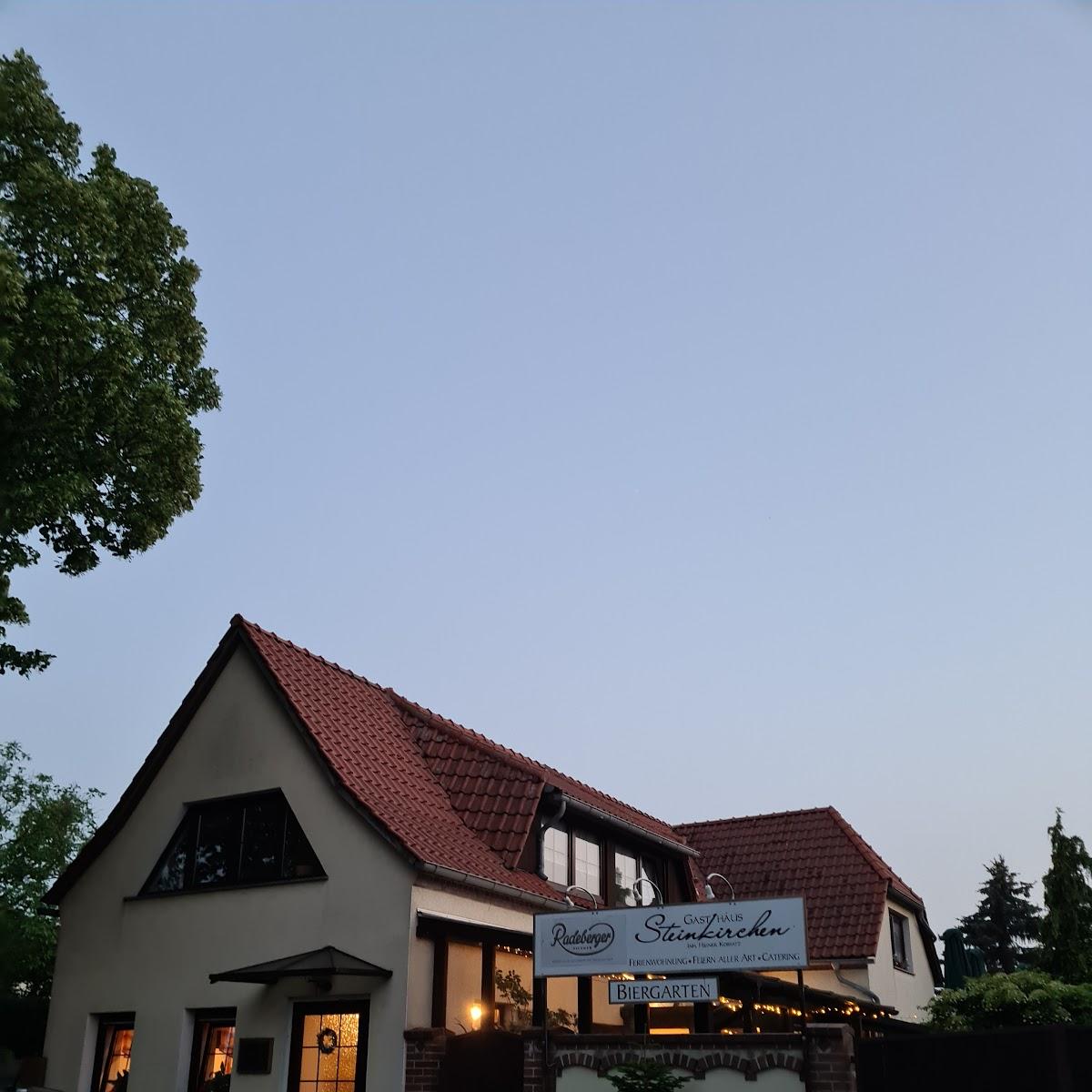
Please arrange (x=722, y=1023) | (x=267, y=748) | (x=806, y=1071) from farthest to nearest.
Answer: (x=722, y=1023)
(x=267, y=748)
(x=806, y=1071)

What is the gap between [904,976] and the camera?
83.7 feet

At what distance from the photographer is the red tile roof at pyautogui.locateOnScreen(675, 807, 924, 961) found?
2338cm

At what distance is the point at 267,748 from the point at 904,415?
40.3 ft

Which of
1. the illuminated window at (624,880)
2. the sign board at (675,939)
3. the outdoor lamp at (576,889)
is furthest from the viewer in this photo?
the illuminated window at (624,880)

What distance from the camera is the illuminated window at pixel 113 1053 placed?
1686cm

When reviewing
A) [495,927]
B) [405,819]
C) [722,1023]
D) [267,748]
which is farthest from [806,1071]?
[267,748]

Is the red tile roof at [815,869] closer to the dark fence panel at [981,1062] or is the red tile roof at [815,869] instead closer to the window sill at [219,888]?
the window sill at [219,888]

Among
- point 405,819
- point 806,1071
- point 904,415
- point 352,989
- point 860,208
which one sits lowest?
point 806,1071

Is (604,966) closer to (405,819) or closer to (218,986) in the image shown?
(405,819)

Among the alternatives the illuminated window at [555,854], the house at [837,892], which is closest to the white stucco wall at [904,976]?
the house at [837,892]

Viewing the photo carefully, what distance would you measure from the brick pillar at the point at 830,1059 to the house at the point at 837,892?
36.6ft

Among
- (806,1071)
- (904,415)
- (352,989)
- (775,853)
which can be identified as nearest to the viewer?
(806,1071)

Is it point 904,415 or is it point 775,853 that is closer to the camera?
point 904,415

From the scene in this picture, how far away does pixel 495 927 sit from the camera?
1598 centimetres
